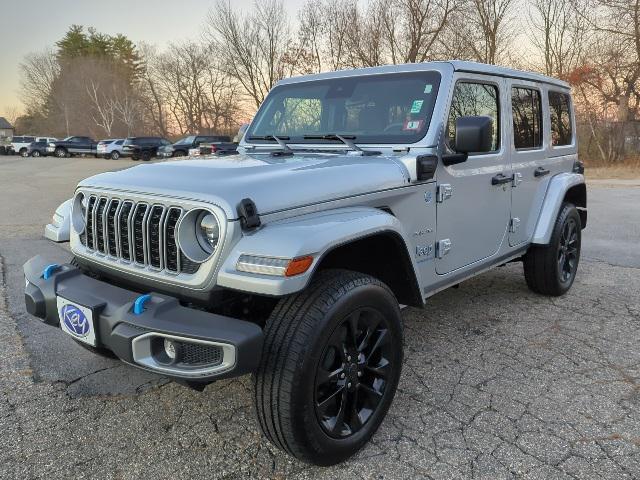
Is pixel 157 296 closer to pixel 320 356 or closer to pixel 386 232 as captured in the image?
pixel 320 356

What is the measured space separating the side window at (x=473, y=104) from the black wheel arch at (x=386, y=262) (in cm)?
90

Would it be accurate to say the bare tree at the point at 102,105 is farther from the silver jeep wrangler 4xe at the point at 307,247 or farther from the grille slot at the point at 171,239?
the grille slot at the point at 171,239

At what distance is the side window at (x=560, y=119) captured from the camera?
184 inches

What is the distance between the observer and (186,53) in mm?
51531

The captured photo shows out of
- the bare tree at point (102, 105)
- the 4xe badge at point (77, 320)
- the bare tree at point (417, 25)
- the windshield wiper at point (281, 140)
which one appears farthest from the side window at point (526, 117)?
the bare tree at point (102, 105)

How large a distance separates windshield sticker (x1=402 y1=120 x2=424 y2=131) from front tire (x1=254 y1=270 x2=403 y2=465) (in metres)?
1.18

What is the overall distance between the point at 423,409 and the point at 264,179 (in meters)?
1.57

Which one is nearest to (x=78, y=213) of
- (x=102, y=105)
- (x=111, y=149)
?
(x=111, y=149)

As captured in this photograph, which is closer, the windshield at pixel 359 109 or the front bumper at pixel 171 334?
the front bumper at pixel 171 334

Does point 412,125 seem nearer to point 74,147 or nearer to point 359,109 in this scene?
point 359,109

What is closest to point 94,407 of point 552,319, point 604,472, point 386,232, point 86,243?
point 86,243

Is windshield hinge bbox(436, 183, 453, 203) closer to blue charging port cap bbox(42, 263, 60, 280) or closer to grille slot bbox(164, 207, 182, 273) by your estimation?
grille slot bbox(164, 207, 182, 273)

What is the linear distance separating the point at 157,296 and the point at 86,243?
87 centimetres

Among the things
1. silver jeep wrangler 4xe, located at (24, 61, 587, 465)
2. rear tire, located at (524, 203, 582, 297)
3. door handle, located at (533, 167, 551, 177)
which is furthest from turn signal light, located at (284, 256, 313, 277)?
rear tire, located at (524, 203, 582, 297)
